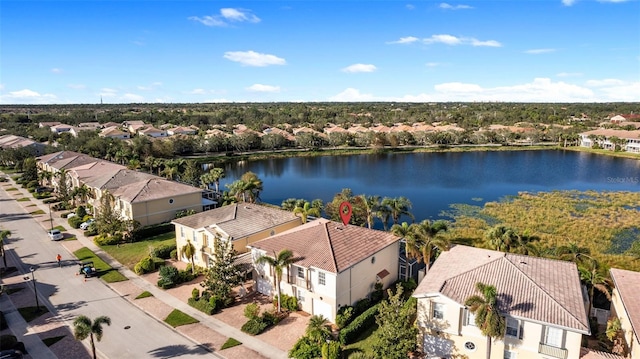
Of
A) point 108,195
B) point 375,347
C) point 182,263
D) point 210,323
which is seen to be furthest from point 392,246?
point 108,195

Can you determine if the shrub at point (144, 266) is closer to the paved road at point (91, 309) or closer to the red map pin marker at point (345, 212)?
the paved road at point (91, 309)

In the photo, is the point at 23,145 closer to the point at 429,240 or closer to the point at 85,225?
the point at 85,225

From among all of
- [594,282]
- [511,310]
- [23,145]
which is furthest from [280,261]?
[23,145]

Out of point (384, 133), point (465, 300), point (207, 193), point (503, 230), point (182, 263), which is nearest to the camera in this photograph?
point (465, 300)

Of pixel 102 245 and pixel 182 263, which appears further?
pixel 102 245

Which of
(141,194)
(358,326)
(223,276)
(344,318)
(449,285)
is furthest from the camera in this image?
(141,194)

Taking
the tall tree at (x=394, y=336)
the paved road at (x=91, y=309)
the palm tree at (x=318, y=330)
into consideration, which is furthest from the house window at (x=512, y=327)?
the paved road at (x=91, y=309)

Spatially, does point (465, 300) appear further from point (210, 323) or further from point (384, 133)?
point (384, 133)
